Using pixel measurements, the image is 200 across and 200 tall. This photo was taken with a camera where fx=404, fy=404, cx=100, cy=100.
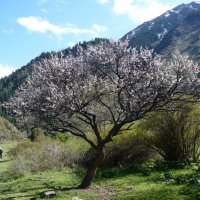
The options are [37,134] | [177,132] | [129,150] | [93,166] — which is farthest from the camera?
[37,134]

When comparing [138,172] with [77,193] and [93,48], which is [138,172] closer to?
[77,193]

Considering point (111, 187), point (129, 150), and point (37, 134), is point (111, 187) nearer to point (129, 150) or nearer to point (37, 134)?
point (129, 150)

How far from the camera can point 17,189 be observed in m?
26.9

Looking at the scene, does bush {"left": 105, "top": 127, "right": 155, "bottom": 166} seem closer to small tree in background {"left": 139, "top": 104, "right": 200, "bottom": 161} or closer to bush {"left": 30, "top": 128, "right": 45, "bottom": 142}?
small tree in background {"left": 139, "top": 104, "right": 200, "bottom": 161}

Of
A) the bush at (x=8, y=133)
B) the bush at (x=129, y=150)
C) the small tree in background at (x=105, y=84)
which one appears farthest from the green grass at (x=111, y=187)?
the bush at (x=8, y=133)

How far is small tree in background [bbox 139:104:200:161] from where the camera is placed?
3241 centimetres

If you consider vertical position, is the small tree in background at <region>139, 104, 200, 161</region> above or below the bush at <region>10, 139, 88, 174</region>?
above

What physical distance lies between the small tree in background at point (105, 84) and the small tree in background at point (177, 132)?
332 inches

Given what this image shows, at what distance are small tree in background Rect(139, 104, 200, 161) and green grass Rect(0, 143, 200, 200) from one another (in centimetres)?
436

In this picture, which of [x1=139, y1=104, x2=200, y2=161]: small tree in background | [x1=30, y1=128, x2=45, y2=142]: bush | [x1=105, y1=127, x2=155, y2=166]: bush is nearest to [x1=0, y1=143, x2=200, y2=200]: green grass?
[x1=105, y1=127, x2=155, y2=166]: bush

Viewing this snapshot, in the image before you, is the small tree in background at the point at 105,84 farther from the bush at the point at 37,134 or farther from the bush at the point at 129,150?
the bush at the point at 37,134

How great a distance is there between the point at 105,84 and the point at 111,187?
246 inches

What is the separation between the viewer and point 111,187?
24.5 meters

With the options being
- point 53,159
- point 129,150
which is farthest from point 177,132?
point 53,159
